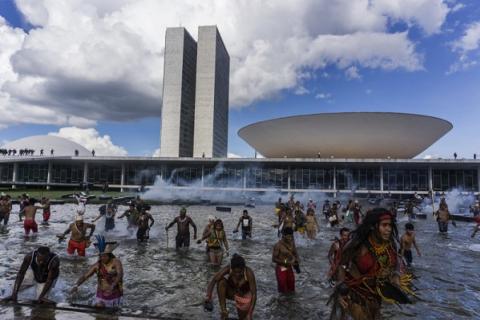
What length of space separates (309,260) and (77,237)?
6.73m

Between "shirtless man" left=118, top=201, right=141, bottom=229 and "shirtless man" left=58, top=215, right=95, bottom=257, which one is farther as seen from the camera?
"shirtless man" left=118, top=201, right=141, bottom=229

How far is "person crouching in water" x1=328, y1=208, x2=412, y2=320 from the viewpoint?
3973 millimetres

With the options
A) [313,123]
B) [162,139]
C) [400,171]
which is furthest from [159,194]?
[162,139]

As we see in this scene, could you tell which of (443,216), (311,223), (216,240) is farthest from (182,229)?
(443,216)

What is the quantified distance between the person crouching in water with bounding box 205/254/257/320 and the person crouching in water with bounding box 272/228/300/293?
2136mm

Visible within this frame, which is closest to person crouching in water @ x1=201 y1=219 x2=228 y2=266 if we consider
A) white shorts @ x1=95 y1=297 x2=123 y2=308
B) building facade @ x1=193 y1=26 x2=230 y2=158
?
white shorts @ x1=95 y1=297 x2=123 y2=308

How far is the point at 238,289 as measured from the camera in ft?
16.3

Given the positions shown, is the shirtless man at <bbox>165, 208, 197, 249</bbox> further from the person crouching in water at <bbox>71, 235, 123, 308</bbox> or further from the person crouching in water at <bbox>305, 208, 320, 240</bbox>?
the person crouching in water at <bbox>71, 235, 123, 308</bbox>

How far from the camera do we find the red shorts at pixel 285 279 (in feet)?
23.8

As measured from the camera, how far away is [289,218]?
40.8ft

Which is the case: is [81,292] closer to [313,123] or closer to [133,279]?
[133,279]

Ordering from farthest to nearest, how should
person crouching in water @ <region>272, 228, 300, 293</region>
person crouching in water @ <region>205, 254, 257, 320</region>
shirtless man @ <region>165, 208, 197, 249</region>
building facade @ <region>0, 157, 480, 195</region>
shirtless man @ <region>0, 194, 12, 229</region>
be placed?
building facade @ <region>0, 157, 480, 195</region> → shirtless man @ <region>0, 194, 12, 229</region> → shirtless man @ <region>165, 208, 197, 249</region> → person crouching in water @ <region>272, 228, 300, 293</region> → person crouching in water @ <region>205, 254, 257, 320</region>

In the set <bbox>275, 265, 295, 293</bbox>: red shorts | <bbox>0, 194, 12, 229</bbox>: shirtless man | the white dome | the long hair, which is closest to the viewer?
the long hair

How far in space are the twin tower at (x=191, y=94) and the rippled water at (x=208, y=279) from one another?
101 m
